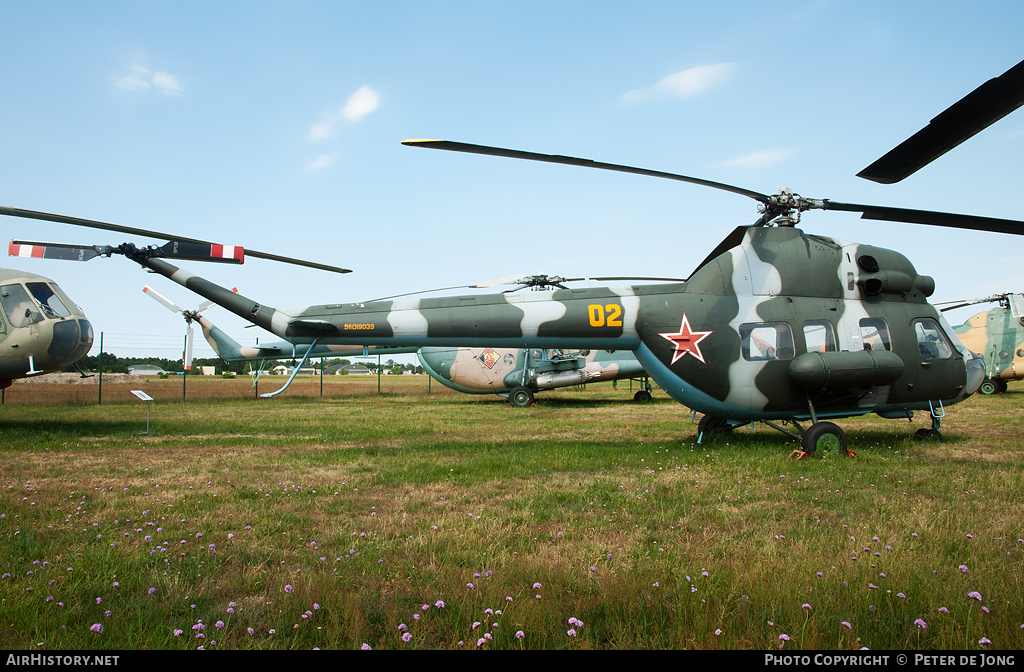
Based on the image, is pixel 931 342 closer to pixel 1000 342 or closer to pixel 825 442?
pixel 825 442

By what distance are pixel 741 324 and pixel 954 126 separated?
3.53m

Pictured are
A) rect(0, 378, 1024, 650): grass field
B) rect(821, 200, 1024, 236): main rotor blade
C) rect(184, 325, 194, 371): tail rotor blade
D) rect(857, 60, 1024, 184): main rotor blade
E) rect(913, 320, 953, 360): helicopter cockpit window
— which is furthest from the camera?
rect(184, 325, 194, 371): tail rotor blade

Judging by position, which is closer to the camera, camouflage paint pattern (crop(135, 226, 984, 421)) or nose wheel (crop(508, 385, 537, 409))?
camouflage paint pattern (crop(135, 226, 984, 421))

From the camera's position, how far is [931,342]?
8.91m

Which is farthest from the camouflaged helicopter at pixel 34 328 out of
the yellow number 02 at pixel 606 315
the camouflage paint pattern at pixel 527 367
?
the camouflage paint pattern at pixel 527 367

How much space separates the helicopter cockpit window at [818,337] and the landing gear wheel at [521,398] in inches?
449

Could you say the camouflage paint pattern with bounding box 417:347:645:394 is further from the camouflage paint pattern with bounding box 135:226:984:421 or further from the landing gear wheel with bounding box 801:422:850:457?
the landing gear wheel with bounding box 801:422:850:457

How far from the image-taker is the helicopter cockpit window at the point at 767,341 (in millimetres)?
8312

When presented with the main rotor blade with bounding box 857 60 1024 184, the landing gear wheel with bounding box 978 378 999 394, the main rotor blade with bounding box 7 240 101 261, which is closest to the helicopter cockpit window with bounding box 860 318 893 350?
the main rotor blade with bounding box 857 60 1024 184

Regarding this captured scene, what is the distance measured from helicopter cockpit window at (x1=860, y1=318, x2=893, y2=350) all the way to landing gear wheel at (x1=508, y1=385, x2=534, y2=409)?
1164 cm

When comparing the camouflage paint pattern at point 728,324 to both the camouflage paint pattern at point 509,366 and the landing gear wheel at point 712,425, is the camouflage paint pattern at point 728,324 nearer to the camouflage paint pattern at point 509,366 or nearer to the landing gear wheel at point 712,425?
the landing gear wheel at point 712,425

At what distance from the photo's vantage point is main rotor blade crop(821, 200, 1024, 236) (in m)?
7.44
